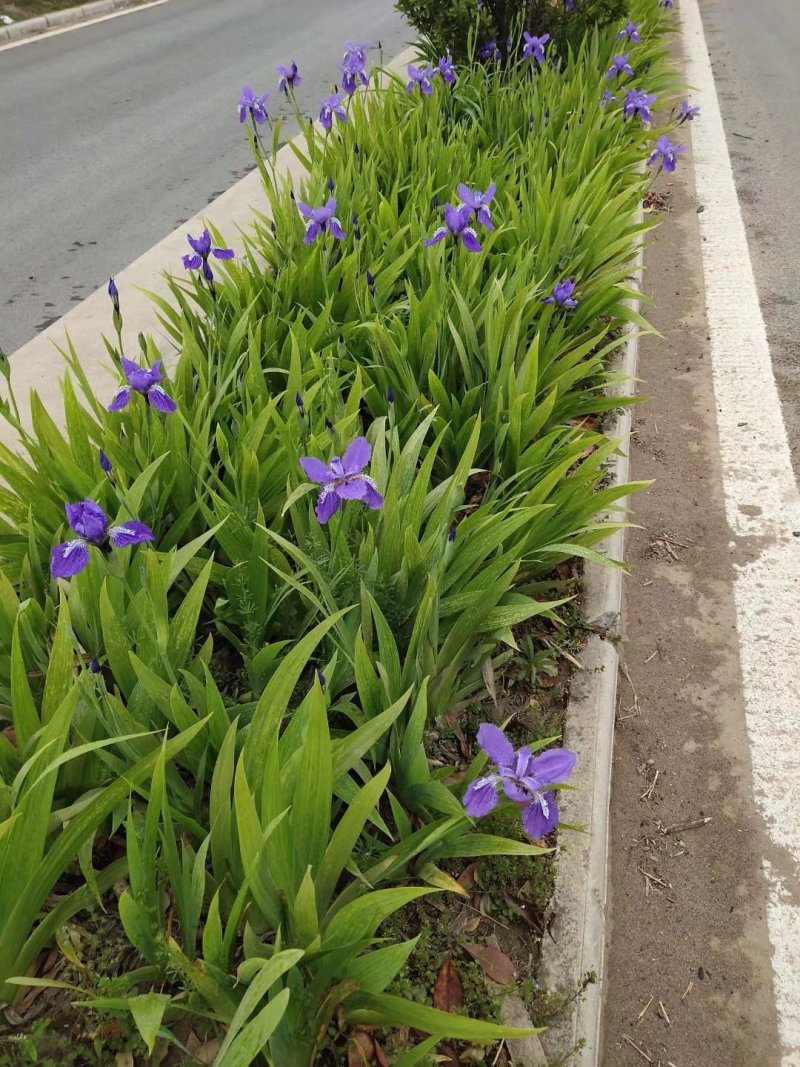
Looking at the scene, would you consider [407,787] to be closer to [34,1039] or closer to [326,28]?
[34,1039]

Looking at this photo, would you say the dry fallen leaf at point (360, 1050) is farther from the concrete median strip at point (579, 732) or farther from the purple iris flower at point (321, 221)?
the purple iris flower at point (321, 221)

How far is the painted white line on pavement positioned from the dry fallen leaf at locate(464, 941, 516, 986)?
501mm

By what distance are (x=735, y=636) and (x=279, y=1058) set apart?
155cm

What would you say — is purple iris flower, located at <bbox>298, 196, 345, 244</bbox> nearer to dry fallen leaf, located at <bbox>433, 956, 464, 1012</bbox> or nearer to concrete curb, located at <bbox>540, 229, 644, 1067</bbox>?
concrete curb, located at <bbox>540, 229, 644, 1067</bbox>

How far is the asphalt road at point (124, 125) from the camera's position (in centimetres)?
408

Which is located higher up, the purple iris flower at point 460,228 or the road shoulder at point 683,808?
the purple iris flower at point 460,228

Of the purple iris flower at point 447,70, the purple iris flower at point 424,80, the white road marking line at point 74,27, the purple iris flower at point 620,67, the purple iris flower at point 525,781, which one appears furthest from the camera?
the white road marking line at point 74,27

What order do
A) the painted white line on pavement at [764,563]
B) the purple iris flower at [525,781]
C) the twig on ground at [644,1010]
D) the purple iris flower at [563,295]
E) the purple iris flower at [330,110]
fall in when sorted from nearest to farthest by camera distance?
the purple iris flower at [525,781] < the twig on ground at [644,1010] < the painted white line on pavement at [764,563] < the purple iris flower at [563,295] < the purple iris flower at [330,110]

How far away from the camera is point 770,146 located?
17.9 ft

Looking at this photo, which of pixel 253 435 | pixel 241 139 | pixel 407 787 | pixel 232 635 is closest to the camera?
pixel 407 787

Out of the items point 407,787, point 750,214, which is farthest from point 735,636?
point 750,214

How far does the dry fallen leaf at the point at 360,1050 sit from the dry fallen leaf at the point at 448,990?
142 mm

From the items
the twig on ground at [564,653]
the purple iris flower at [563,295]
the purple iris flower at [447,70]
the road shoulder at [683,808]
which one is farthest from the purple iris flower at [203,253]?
the purple iris flower at [447,70]

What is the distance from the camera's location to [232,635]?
5.41 ft
